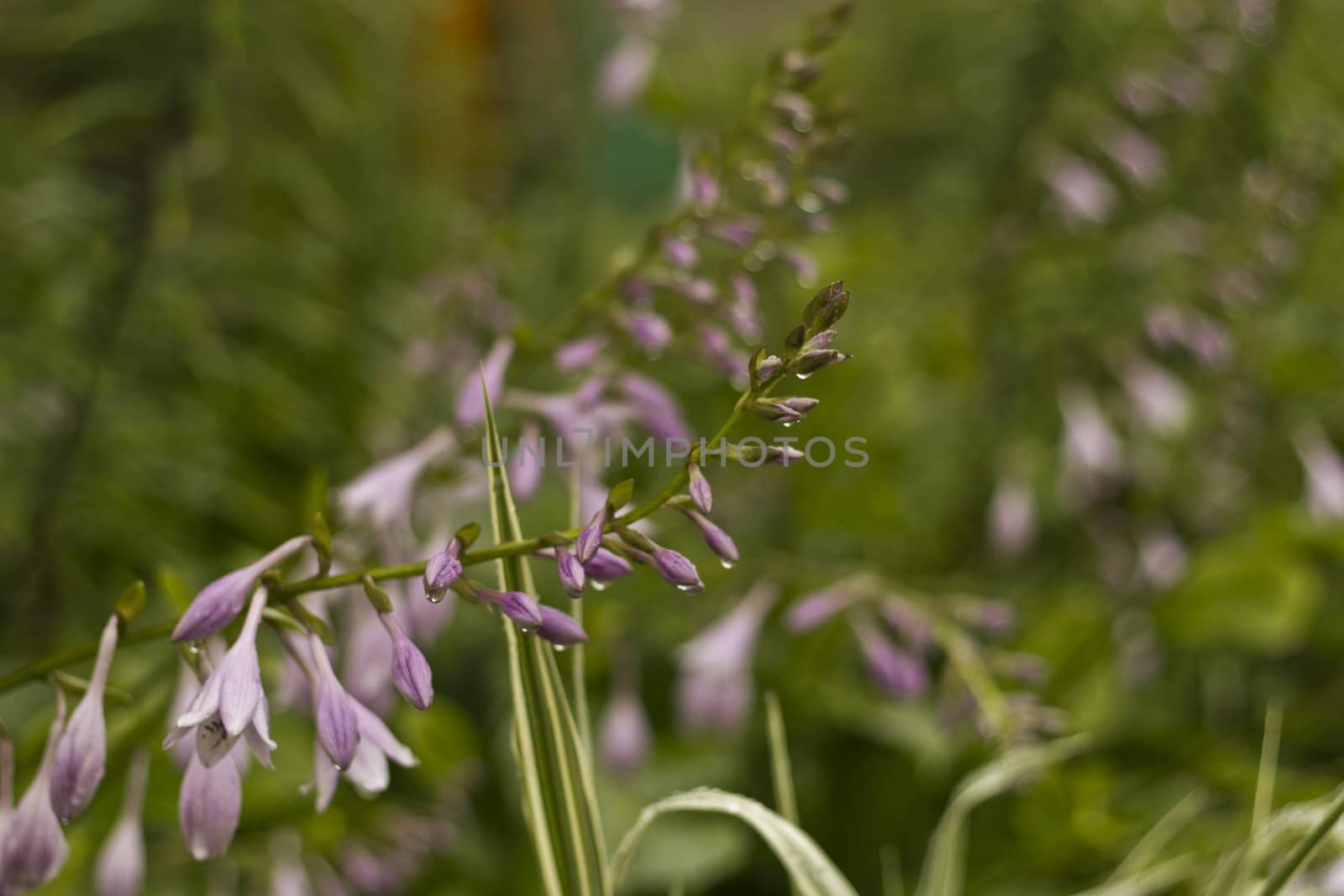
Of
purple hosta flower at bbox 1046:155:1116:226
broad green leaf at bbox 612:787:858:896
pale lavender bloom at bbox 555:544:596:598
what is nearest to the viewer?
pale lavender bloom at bbox 555:544:596:598

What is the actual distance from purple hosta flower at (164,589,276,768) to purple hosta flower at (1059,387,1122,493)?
3.51 feet

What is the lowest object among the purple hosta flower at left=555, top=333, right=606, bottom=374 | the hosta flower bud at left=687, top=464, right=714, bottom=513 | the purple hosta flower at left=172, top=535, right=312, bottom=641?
the purple hosta flower at left=172, top=535, right=312, bottom=641

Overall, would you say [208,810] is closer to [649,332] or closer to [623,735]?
[649,332]

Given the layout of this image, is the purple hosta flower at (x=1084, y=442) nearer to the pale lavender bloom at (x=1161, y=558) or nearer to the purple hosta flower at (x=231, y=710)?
the pale lavender bloom at (x=1161, y=558)

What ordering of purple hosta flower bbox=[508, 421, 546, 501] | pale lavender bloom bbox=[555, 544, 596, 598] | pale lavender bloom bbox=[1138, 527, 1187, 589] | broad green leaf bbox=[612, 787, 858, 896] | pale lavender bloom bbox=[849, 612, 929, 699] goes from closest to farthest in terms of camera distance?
pale lavender bloom bbox=[555, 544, 596, 598] < broad green leaf bbox=[612, 787, 858, 896] < purple hosta flower bbox=[508, 421, 546, 501] < pale lavender bloom bbox=[849, 612, 929, 699] < pale lavender bloom bbox=[1138, 527, 1187, 589]

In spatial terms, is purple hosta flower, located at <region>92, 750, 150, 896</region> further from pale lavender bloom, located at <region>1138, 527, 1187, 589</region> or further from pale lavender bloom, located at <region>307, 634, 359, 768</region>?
pale lavender bloom, located at <region>1138, 527, 1187, 589</region>

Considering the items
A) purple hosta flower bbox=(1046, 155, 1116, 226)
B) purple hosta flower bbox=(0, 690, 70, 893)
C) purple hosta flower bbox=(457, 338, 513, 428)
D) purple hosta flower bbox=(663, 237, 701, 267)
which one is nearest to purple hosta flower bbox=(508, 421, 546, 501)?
purple hosta flower bbox=(457, 338, 513, 428)

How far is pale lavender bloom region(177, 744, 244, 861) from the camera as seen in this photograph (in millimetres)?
424

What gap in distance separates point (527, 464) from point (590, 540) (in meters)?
0.23

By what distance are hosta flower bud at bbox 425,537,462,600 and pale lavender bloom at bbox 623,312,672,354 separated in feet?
0.79

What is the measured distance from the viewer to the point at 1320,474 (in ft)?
4.22

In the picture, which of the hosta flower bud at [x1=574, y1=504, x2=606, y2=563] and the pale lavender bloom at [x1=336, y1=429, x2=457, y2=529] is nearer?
the hosta flower bud at [x1=574, y1=504, x2=606, y2=563]

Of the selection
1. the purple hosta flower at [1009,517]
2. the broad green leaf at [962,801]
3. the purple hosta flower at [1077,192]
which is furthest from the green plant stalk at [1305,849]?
the purple hosta flower at [1077,192]

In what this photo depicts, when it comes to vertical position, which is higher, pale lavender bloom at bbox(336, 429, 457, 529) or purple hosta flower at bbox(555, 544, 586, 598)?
purple hosta flower at bbox(555, 544, 586, 598)
